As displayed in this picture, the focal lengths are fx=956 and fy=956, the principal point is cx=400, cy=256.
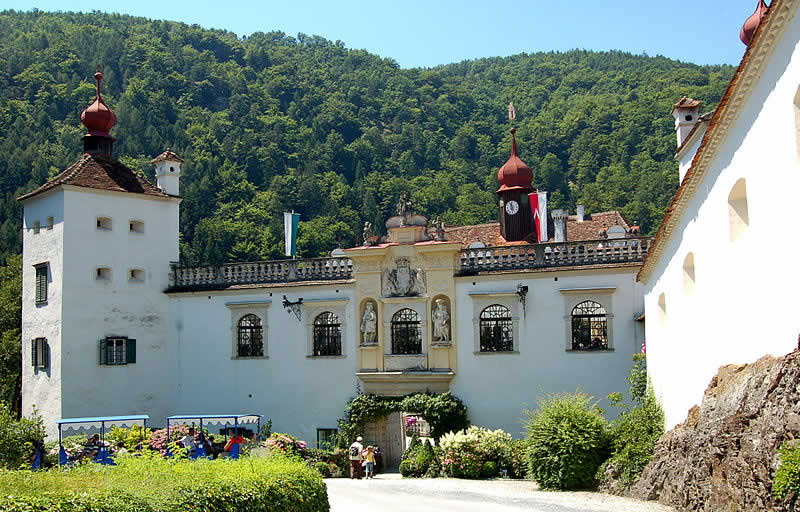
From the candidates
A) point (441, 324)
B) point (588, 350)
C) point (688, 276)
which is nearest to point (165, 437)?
point (441, 324)

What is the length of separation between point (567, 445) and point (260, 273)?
560 inches

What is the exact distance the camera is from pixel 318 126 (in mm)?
107188

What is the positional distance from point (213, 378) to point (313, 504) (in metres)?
18.7

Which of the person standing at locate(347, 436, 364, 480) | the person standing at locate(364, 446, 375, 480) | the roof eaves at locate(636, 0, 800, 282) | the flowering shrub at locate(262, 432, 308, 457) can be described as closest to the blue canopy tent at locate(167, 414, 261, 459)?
the flowering shrub at locate(262, 432, 308, 457)

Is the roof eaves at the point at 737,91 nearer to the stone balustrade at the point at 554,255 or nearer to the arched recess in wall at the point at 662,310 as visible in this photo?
the arched recess in wall at the point at 662,310

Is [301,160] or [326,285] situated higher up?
[301,160]

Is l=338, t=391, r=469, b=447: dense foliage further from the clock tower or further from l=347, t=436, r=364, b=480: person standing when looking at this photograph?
the clock tower

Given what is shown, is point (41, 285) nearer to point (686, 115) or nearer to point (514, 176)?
point (686, 115)

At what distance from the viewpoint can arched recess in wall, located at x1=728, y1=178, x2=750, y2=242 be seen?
16156 mm

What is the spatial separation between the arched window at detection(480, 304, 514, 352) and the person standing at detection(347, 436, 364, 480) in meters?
4.99

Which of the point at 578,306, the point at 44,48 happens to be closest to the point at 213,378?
the point at 578,306

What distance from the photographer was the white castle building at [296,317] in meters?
29.7

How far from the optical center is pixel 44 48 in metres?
111

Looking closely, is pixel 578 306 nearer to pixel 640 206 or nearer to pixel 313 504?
pixel 313 504
